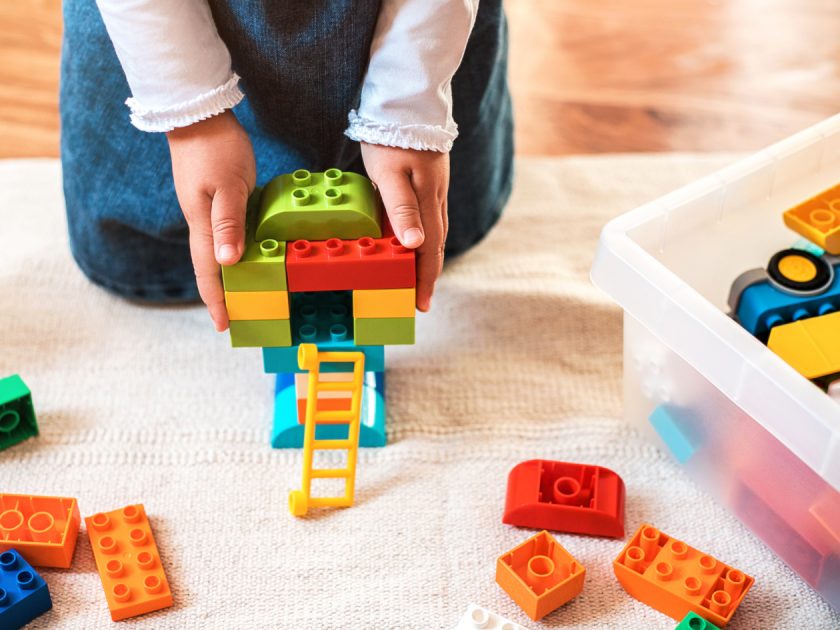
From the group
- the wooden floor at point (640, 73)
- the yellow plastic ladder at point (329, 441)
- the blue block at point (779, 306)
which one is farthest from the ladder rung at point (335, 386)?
the wooden floor at point (640, 73)

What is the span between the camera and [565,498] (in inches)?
32.9

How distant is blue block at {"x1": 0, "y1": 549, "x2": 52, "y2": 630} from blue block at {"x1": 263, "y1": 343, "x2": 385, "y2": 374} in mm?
233

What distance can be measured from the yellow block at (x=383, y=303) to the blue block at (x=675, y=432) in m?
0.23

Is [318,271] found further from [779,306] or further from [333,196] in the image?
[779,306]

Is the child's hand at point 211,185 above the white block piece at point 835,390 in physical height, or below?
above

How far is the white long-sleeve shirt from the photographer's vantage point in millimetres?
803

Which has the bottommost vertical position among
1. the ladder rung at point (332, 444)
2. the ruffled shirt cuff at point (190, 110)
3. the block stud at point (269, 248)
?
the ladder rung at point (332, 444)

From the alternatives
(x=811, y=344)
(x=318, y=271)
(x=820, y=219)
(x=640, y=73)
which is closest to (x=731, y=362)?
(x=811, y=344)

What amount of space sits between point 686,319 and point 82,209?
0.58 meters

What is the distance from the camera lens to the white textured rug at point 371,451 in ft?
2.59

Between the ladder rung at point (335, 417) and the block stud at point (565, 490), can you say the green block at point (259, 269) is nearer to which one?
the ladder rung at point (335, 417)

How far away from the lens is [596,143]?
4.26 feet

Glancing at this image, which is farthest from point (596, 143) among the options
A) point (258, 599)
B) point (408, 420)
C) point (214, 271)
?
point (258, 599)

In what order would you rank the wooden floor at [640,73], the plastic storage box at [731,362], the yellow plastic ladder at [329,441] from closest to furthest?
1. the plastic storage box at [731,362]
2. the yellow plastic ladder at [329,441]
3. the wooden floor at [640,73]
